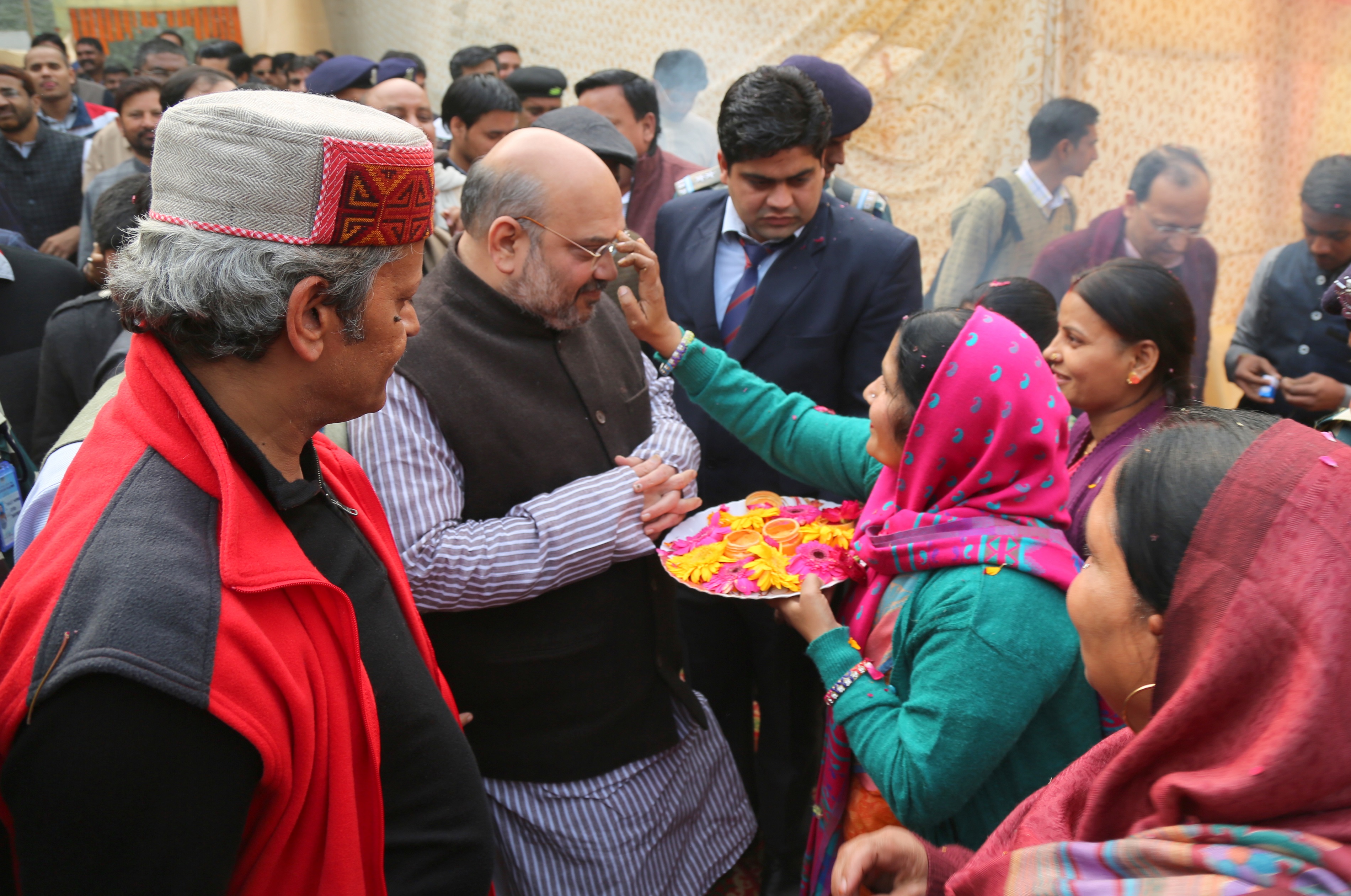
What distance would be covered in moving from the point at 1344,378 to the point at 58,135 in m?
7.85

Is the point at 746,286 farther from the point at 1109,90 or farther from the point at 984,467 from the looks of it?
the point at 1109,90

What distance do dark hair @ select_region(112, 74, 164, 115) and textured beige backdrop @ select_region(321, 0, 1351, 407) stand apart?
4.06 meters

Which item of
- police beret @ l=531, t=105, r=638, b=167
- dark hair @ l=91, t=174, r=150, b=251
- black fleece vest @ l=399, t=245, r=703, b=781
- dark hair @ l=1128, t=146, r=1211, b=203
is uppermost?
police beret @ l=531, t=105, r=638, b=167

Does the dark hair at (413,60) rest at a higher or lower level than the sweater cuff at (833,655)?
higher

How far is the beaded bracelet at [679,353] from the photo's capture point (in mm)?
2641

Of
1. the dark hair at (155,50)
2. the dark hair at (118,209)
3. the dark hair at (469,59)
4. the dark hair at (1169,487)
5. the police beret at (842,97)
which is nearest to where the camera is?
the dark hair at (1169,487)

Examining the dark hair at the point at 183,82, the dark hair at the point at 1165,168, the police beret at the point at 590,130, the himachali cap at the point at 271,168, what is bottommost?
the dark hair at the point at 1165,168

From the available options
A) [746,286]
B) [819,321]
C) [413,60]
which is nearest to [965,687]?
[819,321]

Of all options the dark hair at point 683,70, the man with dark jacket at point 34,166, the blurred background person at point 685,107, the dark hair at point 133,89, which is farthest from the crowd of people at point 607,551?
the dark hair at point 683,70

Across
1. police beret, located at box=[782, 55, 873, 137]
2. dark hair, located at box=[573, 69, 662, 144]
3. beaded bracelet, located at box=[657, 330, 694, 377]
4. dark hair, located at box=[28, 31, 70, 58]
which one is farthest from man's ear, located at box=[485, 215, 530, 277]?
dark hair, located at box=[28, 31, 70, 58]

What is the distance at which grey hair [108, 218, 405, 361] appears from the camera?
118 centimetres

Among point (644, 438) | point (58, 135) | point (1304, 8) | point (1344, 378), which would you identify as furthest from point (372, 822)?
point (58, 135)

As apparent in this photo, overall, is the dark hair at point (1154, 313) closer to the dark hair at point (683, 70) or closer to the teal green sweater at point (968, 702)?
the teal green sweater at point (968, 702)

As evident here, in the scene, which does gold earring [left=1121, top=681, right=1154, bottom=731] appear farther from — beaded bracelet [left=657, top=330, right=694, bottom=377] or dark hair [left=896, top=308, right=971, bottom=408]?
beaded bracelet [left=657, top=330, right=694, bottom=377]
